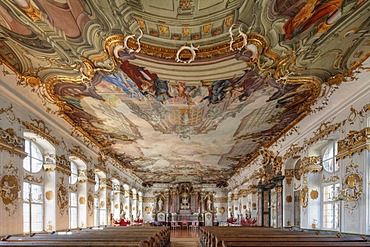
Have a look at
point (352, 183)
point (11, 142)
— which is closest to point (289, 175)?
point (352, 183)

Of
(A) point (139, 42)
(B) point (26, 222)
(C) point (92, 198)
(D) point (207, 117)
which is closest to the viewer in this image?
(A) point (139, 42)

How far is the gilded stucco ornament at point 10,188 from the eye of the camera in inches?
288

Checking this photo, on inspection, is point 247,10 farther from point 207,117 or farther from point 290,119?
point 290,119

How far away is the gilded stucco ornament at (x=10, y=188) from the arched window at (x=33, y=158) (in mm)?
1998

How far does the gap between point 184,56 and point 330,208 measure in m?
7.76

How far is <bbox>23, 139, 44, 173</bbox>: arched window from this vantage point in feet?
32.4

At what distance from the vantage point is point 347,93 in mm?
7676

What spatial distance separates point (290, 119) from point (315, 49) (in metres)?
5.18

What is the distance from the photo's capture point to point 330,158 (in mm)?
10484

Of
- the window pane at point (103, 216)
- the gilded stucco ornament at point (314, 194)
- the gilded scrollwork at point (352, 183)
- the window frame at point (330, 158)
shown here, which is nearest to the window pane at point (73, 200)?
the window pane at point (103, 216)

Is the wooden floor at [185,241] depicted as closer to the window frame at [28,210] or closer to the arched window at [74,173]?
the arched window at [74,173]

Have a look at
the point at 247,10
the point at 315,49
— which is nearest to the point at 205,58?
the point at 247,10

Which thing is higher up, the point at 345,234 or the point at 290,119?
the point at 290,119

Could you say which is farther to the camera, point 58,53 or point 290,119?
point 290,119
